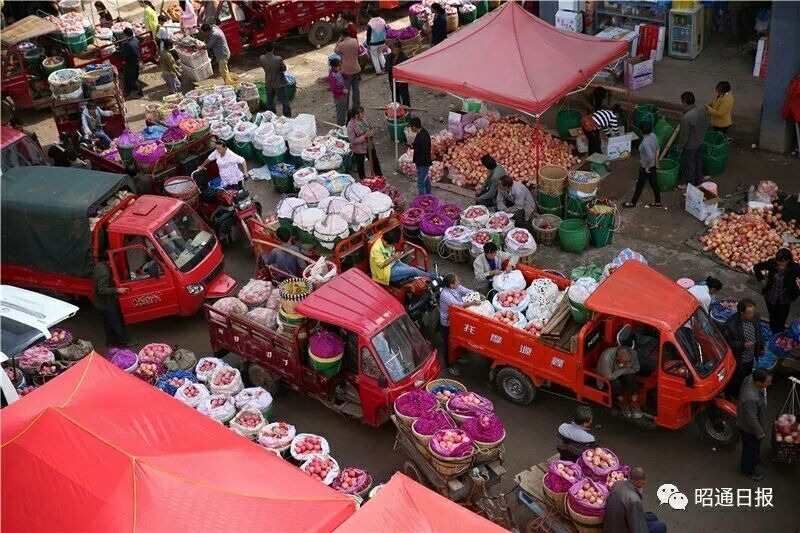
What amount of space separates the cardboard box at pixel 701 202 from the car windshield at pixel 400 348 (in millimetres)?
6256

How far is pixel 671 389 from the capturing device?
10.5 m

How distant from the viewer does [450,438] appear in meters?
9.86

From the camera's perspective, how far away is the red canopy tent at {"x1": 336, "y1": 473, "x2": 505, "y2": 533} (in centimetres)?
787

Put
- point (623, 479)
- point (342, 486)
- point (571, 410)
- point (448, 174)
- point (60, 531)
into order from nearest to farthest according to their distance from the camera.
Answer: point (60, 531)
point (623, 479)
point (342, 486)
point (571, 410)
point (448, 174)

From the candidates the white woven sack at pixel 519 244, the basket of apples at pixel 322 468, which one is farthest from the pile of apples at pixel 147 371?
the white woven sack at pixel 519 244

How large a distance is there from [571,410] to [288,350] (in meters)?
3.74

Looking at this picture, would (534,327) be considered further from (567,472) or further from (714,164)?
(714,164)

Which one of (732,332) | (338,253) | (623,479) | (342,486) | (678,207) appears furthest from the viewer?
(678,207)

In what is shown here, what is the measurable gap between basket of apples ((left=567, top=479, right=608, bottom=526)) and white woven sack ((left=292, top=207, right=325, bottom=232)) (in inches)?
235

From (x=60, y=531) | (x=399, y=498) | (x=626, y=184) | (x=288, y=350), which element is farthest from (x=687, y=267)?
(x=60, y=531)

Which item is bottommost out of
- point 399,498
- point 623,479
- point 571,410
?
point 571,410

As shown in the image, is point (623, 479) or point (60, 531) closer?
point (60, 531)

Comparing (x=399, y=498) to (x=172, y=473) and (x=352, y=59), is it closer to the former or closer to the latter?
(x=172, y=473)

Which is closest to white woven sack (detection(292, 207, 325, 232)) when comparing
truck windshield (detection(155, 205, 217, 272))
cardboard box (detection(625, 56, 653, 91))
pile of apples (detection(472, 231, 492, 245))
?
truck windshield (detection(155, 205, 217, 272))
